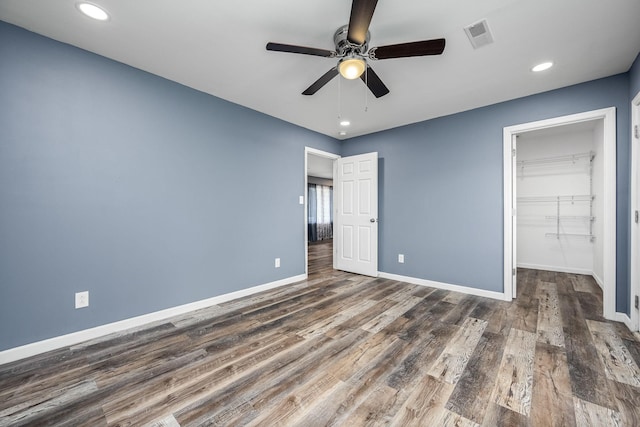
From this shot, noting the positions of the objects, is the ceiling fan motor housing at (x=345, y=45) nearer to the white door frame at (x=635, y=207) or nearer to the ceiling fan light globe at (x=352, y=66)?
the ceiling fan light globe at (x=352, y=66)

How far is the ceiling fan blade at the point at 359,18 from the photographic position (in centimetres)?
139

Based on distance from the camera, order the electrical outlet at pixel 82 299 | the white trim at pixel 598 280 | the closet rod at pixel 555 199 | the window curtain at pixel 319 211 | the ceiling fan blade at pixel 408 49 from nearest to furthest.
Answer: the ceiling fan blade at pixel 408 49 < the electrical outlet at pixel 82 299 < the white trim at pixel 598 280 < the closet rod at pixel 555 199 < the window curtain at pixel 319 211

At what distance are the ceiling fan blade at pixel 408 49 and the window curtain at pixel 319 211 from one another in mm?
7151

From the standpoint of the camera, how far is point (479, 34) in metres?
2.00

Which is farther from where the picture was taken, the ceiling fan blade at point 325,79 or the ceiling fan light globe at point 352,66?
the ceiling fan blade at point 325,79

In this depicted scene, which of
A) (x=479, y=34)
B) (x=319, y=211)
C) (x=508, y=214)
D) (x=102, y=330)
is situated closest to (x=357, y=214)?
(x=508, y=214)

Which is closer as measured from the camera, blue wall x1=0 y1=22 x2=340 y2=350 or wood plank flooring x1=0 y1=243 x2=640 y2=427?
wood plank flooring x1=0 y1=243 x2=640 y2=427

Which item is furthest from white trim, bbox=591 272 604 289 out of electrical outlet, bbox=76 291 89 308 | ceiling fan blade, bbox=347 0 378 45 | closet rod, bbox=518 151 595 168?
electrical outlet, bbox=76 291 89 308

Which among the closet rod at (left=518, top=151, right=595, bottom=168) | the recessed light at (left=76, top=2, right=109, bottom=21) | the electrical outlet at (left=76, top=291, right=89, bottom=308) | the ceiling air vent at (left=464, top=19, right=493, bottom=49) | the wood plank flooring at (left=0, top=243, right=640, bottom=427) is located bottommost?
the wood plank flooring at (left=0, top=243, right=640, bottom=427)

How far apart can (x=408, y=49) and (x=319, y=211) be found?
7683 mm

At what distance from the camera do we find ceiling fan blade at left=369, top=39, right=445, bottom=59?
1.70 m

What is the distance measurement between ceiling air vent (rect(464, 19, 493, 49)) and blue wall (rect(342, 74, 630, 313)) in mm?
1505

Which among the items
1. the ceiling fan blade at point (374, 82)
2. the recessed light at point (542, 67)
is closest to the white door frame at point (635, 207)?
the recessed light at point (542, 67)

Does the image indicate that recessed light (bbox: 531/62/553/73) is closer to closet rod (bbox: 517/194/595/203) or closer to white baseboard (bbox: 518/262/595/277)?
closet rod (bbox: 517/194/595/203)
